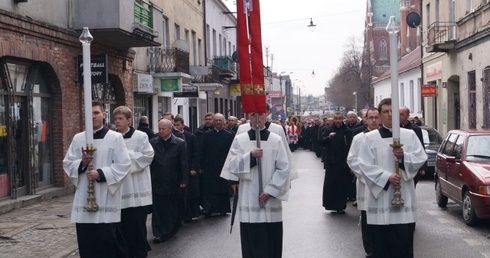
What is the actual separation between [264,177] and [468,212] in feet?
18.4

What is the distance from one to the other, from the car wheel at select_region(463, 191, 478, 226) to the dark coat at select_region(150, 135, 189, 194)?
457 centimetres

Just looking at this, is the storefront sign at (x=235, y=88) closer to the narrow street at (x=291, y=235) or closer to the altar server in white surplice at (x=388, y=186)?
the narrow street at (x=291, y=235)

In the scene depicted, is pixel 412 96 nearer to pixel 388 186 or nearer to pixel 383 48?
pixel 388 186

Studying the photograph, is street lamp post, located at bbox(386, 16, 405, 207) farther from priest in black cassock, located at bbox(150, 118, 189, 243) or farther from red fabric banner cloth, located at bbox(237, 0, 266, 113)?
priest in black cassock, located at bbox(150, 118, 189, 243)

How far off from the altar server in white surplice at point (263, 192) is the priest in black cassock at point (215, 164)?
611 centimetres

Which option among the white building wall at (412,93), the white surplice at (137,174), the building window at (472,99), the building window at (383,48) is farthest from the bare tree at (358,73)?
the white surplice at (137,174)

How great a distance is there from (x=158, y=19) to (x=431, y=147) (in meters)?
9.56

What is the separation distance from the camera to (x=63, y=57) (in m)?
16.8

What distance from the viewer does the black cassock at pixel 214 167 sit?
13.4 metres

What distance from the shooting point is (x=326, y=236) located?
10828 mm

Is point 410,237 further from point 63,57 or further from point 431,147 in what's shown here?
point 431,147

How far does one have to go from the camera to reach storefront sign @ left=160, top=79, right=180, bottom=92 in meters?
24.7

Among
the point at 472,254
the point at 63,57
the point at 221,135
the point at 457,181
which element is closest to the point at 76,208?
the point at 472,254

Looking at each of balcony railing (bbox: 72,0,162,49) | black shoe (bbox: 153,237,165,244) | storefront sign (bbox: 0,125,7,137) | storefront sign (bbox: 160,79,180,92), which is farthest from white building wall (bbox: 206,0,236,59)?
black shoe (bbox: 153,237,165,244)
